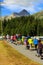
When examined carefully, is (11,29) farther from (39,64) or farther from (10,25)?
(39,64)

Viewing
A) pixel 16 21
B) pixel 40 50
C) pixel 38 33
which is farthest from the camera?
pixel 16 21

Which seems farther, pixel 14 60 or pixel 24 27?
pixel 24 27

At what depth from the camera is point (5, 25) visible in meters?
138

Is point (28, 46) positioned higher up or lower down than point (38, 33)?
higher up

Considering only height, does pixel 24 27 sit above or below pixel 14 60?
below

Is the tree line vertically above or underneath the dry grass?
underneath

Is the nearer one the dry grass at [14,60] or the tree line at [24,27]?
the dry grass at [14,60]

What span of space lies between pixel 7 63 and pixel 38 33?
97.2 m

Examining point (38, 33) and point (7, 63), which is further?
point (38, 33)

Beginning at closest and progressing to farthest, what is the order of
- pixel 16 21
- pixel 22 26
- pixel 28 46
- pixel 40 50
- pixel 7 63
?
pixel 7 63 → pixel 40 50 → pixel 28 46 → pixel 22 26 → pixel 16 21

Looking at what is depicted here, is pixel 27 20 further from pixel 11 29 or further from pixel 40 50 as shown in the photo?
pixel 40 50

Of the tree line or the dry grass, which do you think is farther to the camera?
the tree line

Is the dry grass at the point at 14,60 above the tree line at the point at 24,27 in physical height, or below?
above

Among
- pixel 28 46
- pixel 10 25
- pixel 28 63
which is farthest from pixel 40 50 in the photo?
pixel 10 25
